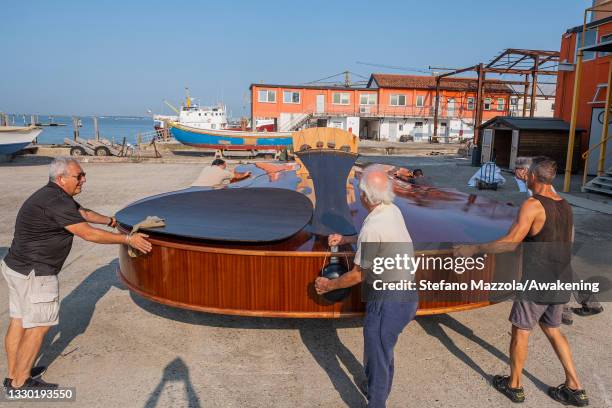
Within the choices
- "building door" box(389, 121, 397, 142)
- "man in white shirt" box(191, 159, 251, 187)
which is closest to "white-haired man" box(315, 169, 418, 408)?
"man in white shirt" box(191, 159, 251, 187)

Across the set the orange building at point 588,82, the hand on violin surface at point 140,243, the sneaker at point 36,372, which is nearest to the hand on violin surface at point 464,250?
the hand on violin surface at point 140,243

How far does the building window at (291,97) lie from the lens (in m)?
39.4

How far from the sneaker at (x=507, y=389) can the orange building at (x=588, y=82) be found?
14.1 metres

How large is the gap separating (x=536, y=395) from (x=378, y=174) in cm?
186

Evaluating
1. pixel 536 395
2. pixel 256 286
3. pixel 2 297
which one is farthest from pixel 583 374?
pixel 2 297

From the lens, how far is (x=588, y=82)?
15.9m

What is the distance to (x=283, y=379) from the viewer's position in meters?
3.09

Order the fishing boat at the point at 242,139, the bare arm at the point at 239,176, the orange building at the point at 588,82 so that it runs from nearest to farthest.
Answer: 1. the bare arm at the point at 239,176
2. the orange building at the point at 588,82
3. the fishing boat at the point at 242,139

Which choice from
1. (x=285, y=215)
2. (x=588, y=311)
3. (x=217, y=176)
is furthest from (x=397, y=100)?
(x=285, y=215)

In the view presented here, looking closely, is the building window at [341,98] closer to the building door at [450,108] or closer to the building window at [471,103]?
the building door at [450,108]

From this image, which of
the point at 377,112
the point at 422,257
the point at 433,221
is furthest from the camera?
the point at 377,112

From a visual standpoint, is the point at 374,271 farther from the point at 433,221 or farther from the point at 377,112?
the point at 377,112

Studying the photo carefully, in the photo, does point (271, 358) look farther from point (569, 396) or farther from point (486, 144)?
point (486, 144)

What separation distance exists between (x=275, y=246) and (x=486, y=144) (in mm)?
17628
